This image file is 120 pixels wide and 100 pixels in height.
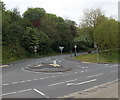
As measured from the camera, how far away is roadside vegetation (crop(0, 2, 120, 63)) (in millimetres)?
48562

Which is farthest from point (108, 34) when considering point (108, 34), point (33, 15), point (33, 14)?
point (33, 14)

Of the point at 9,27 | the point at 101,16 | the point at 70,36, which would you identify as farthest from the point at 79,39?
the point at 9,27

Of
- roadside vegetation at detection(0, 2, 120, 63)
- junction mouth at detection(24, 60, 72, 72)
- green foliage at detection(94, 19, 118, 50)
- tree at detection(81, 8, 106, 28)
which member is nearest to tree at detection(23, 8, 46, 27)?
roadside vegetation at detection(0, 2, 120, 63)

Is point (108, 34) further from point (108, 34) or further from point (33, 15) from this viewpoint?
point (33, 15)

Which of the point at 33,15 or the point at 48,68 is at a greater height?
the point at 33,15

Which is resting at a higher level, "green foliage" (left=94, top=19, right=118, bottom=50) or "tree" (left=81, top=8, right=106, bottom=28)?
"tree" (left=81, top=8, right=106, bottom=28)

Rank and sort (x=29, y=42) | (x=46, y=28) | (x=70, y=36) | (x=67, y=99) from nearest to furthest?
(x=67, y=99)
(x=29, y=42)
(x=46, y=28)
(x=70, y=36)

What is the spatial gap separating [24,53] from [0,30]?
26.6 ft

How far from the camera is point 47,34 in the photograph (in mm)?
63938

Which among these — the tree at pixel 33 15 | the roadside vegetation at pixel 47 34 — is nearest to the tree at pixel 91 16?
the roadside vegetation at pixel 47 34

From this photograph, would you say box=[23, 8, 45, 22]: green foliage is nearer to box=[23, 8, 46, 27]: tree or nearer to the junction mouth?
box=[23, 8, 46, 27]: tree

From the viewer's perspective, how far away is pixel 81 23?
221 feet

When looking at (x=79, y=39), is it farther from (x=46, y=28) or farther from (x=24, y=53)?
(x=24, y=53)

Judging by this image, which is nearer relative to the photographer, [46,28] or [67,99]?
[67,99]
